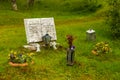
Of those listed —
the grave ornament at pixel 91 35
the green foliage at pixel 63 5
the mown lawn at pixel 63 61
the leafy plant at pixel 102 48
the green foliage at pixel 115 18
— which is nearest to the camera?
the mown lawn at pixel 63 61

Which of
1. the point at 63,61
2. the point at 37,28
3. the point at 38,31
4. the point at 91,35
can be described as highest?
the point at 37,28

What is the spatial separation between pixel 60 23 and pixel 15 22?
4.37 meters

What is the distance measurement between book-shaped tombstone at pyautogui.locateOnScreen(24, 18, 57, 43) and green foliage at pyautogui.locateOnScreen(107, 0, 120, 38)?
5.97m

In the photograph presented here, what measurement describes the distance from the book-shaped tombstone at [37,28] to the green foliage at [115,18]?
5972 mm

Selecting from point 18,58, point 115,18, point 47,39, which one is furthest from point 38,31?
point 115,18

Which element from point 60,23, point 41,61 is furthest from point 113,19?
point 41,61

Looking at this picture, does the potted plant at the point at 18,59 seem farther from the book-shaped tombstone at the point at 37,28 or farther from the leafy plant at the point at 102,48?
the leafy plant at the point at 102,48

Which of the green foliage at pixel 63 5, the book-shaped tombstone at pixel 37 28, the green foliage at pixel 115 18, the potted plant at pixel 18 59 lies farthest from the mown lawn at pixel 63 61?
the green foliage at pixel 63 5

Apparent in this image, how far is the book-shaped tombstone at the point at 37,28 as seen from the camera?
21609 millimetres

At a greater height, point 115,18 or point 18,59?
point 115,18

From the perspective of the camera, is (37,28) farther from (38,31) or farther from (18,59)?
(18,59)

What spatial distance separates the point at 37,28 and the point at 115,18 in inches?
301

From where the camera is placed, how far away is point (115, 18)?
87.8ft

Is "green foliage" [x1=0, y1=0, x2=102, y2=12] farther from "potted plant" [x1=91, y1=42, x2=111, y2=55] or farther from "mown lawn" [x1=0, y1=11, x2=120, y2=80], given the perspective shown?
"potted plant" [x1=91, y1=42, x2=111, y2=55]
